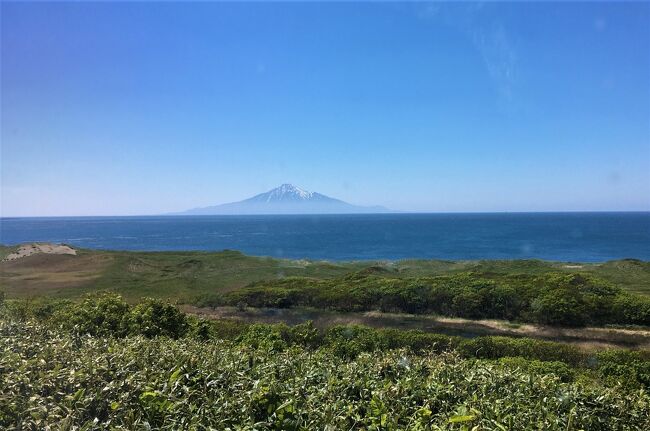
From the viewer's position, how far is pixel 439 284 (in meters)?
22.0

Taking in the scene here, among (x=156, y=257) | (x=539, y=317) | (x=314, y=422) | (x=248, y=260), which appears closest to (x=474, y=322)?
(x=539, y=317)

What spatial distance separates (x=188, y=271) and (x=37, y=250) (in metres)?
15.9

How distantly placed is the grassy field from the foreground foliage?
2264 centimetres

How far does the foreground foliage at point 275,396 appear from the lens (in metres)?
2.97

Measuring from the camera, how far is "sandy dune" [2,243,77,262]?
38.7 m

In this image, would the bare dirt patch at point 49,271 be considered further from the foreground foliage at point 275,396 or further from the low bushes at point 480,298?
the foreground foliage at point 275,396

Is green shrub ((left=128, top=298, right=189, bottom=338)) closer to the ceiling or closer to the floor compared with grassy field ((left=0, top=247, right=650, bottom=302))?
closer to the ceiling

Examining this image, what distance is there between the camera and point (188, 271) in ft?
129

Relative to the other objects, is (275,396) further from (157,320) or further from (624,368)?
(624,368)

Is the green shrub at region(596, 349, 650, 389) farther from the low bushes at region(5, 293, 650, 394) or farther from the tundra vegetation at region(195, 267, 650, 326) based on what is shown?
the tundra vegetation at region(195, 267, 650, 326)

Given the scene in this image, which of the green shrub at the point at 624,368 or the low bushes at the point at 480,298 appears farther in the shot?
the low bushes at the point at 480,298

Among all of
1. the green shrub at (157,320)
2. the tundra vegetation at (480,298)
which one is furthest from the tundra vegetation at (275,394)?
the tundra vegetation at (480,298)

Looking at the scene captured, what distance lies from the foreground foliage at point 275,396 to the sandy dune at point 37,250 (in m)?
43.2

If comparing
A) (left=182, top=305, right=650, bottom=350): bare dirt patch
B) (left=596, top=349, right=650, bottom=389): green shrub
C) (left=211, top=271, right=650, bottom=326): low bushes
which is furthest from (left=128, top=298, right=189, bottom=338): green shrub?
(left=211, top=271, right=650, bottom=326): low bushes
